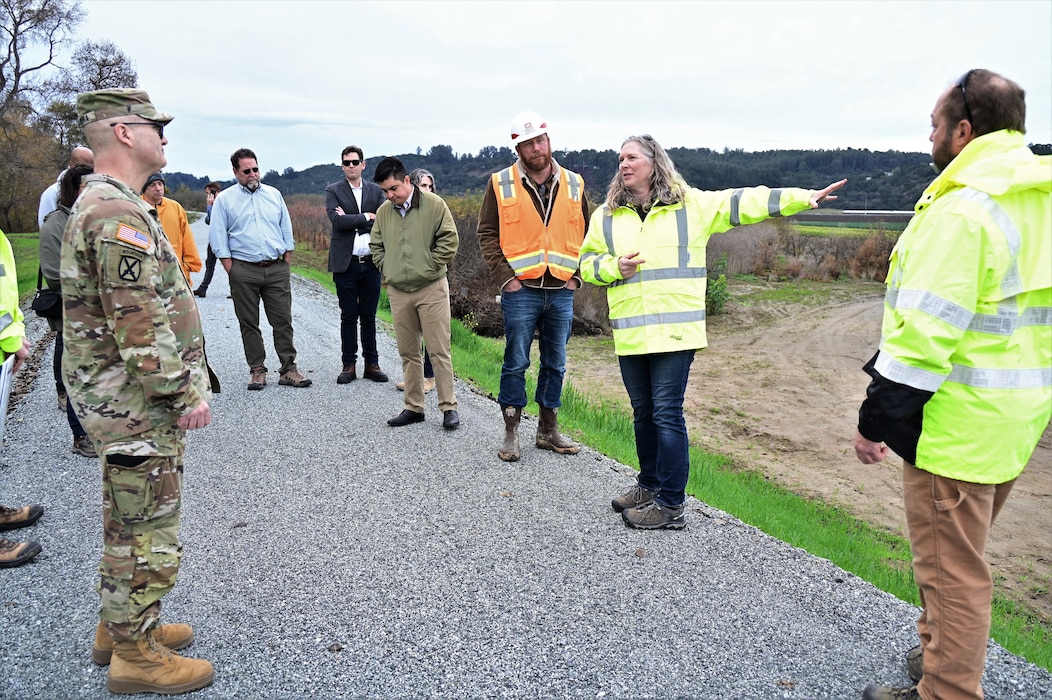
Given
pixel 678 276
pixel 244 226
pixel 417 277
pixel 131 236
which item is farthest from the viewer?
pixel 244 226

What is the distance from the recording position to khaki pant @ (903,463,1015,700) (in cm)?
249

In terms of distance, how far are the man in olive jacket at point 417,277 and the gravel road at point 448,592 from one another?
0.82 m

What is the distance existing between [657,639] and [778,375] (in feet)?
39.4

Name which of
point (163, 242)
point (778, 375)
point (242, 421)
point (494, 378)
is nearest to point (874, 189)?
point (778, 375)

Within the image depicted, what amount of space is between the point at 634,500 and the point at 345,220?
455 centimetres

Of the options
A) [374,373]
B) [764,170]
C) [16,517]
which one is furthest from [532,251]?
[764,170]

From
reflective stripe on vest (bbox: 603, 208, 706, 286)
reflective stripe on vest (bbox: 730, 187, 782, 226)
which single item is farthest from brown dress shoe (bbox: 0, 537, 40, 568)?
reflective stripe on vest (bbox: 730, 187, 782, 226)

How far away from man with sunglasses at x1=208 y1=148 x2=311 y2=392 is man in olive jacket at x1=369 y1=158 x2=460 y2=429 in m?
1.44

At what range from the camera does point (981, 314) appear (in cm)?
243

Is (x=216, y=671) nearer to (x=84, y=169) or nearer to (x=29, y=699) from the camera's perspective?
(x=29, y=699)

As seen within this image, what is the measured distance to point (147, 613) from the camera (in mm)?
2756

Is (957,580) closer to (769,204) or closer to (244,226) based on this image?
(769,204)

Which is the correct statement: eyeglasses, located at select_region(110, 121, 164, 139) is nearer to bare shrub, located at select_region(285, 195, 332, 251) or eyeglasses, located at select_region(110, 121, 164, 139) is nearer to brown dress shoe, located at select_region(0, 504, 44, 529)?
brown dress shoe, located at select_region(0, 504, 44, 529)

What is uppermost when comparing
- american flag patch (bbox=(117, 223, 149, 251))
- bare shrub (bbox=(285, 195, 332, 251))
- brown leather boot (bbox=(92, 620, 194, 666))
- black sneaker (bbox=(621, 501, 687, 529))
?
bare shrub (bbox=(285, 195, 332, 251))
